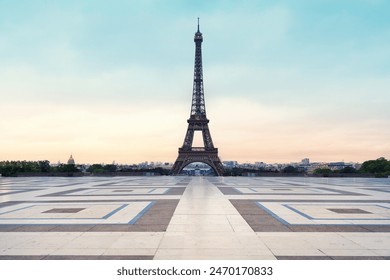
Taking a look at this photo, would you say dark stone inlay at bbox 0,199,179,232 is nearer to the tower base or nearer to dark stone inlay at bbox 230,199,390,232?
dark stone inlay at bbox 230,199,390,232

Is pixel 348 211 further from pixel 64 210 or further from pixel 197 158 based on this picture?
pixel 197 158

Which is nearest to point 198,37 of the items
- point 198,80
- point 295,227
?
point 198,80

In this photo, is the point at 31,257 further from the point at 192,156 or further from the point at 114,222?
the point at 192,156

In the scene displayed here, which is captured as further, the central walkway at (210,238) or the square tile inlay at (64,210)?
the square tile inlay at (64,210)

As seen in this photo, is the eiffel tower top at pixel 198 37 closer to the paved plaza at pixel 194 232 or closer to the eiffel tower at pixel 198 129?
the eiffel tower at pixel 198 129

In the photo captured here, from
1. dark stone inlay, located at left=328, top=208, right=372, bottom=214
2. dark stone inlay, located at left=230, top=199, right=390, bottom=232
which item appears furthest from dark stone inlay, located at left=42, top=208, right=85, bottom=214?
dark stone inlay, located at left=328, top=208, right=372, bottom=214

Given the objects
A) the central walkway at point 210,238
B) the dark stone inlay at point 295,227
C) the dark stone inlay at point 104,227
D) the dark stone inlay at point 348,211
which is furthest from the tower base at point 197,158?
the dark stone inlay at point 104,227
